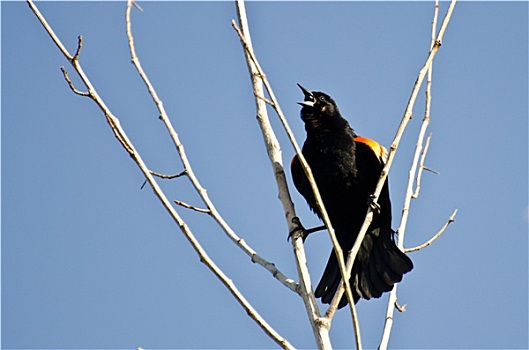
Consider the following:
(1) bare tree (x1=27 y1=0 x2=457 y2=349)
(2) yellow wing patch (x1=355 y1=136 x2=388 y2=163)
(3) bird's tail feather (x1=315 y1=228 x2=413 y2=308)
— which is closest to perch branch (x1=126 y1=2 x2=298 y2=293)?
(1) bare tree (x1=27 y1=0 x2=457 y2=349)

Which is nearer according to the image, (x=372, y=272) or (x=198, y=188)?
(x=198, y=188)

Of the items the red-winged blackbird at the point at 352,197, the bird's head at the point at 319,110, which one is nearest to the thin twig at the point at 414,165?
the red-winged blackbird at the point at 352,197

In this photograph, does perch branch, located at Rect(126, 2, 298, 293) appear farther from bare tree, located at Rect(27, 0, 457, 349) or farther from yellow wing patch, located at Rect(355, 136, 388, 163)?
yellow wing patch, located at Rect(355, 136, 388, 163)

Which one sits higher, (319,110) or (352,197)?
(319,110)

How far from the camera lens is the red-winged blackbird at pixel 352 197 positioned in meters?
3.98

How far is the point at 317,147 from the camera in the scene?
173 inches

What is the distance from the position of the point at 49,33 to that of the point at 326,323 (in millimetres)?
1489

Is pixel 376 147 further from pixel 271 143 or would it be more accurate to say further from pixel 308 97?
pixel 271 143

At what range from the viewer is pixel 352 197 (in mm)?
4273

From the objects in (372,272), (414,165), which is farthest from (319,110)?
(414,165)

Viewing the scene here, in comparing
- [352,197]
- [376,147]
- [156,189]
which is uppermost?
[376,147]

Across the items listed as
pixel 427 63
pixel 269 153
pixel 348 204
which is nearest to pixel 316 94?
pixel 348 204

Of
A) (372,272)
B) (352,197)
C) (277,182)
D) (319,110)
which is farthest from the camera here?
(319,110)

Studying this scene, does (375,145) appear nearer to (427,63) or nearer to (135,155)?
(427,63)
